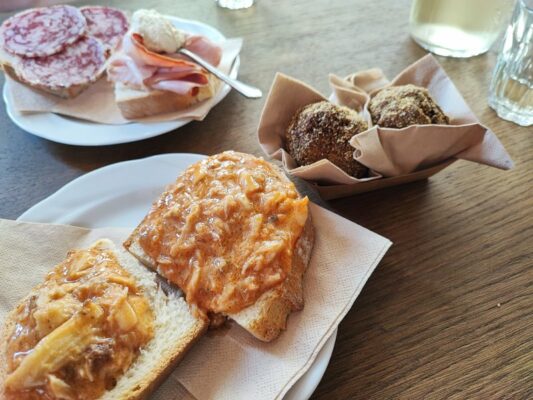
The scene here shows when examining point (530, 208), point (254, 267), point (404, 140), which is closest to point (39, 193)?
point (254, 267)

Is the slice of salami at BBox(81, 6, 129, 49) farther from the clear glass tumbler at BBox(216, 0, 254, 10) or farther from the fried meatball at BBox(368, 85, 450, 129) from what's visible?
the fried meatball at BBox(368, 85, 450, 129)

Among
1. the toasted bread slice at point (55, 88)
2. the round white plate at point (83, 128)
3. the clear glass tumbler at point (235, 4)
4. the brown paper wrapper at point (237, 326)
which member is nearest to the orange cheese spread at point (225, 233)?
the brown paper wrapper at point (237, 326)

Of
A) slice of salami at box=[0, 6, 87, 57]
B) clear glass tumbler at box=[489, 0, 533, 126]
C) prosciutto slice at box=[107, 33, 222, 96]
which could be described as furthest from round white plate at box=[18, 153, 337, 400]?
clear glass tumbler at box=[489, 0, 533, 126]

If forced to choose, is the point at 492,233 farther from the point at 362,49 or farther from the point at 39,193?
the point at 39,193

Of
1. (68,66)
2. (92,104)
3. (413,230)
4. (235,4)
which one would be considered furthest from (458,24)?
(68,66)

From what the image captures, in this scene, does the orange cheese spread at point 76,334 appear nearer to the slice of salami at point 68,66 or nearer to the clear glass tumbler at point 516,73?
the slice of salami at point 68,66
